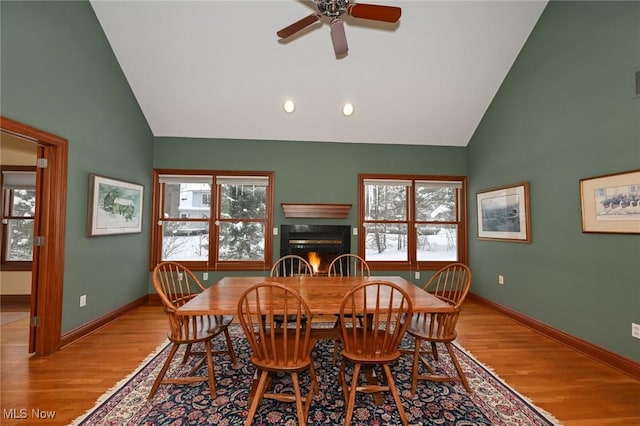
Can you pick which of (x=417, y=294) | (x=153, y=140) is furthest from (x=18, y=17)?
(x=417, y=294)

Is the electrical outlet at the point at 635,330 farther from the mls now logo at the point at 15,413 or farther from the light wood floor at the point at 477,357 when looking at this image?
the mls now logo at the point at 15,413

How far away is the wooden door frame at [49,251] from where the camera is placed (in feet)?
8.49

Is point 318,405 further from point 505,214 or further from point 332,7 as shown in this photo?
point 505,214

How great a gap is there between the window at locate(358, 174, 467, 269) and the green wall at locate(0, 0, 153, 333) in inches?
136

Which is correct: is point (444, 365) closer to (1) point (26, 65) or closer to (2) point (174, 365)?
(2) point (174, 365)

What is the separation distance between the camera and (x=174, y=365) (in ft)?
8.07

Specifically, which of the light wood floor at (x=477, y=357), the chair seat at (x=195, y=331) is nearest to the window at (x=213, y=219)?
the light wood floor at (x=477, y=357)

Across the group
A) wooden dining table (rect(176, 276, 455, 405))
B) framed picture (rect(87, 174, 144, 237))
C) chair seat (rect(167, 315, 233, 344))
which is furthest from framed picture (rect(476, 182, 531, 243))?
framed picture (rect(87, 174, 144, 237))

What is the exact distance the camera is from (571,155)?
292 cm

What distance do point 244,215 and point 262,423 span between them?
3262mm

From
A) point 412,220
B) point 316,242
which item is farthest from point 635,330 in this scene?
point 316,242

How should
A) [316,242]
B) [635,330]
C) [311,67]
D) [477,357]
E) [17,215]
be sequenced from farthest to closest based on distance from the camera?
[316,242] < [17,215] < [311,67] < [477,357] < [635,330]

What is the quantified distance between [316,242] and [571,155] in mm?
3303

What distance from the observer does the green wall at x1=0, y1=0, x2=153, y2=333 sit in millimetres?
2299
